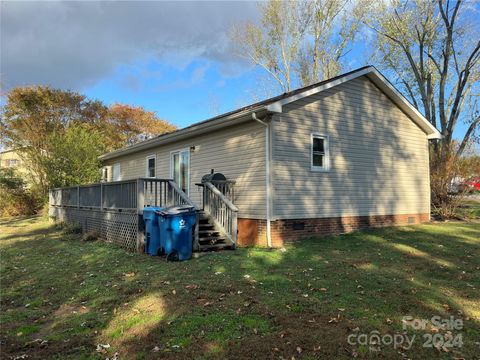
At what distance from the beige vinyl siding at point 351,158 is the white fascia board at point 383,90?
0.21 meters

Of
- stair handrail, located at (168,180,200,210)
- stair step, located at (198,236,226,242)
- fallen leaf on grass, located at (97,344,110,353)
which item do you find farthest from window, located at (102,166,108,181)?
fallen leaf on grass, located at (97,344,110,353)

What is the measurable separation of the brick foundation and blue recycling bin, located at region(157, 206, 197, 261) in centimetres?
219

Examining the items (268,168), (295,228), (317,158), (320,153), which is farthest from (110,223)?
(320,153)

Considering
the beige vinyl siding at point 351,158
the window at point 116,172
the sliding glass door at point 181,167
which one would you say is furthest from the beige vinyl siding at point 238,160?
the window at point 116,172

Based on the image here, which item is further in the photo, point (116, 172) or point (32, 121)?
point (32, 121)

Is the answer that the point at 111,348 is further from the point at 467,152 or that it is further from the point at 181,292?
the point at 467,152

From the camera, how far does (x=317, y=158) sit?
10914 millimetres

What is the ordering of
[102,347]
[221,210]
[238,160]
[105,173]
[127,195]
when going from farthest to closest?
[105,173]
[238,160]
[127,195]
[221,210]
[102,347]

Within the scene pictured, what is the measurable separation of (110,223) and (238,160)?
13.6 ft

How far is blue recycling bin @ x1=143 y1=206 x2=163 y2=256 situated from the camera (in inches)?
340

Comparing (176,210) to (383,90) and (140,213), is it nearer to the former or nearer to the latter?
(140,213)

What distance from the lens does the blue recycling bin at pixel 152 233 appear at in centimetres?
864

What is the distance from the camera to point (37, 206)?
73.0 feet

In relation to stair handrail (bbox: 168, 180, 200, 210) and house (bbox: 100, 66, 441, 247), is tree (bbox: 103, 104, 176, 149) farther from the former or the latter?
stair handrail (bbox: 168, 180, 200, 210)
